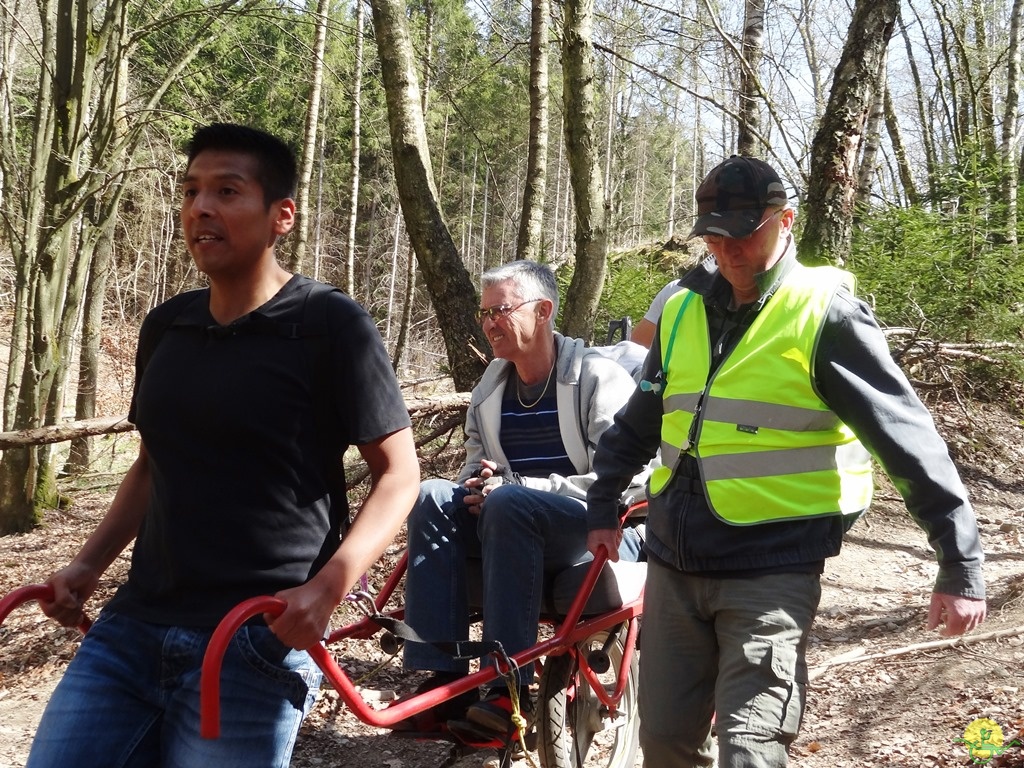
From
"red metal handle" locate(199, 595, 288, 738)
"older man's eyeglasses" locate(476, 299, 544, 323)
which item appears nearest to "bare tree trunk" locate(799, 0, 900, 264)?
"older man's eyeglasses" locate(476, 299, 544, 323)

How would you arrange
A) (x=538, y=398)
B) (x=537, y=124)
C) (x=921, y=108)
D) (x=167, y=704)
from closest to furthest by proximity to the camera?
(x=167, y=704) → (x=538, y=398) → (x=537, y=124) → (x=921, y=108)

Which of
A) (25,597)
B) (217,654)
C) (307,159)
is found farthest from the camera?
(307,159)

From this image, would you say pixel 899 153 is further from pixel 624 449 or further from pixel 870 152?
pixel 624 449

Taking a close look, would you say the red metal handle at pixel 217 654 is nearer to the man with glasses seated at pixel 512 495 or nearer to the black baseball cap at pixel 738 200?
the black baseball cap at pixel 738 200

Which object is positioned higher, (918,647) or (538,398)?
(538,398)

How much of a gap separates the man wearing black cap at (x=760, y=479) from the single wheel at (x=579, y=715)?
3.15 feet

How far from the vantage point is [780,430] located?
8.74ft

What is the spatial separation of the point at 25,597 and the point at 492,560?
172 cm

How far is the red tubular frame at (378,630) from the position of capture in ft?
5.75

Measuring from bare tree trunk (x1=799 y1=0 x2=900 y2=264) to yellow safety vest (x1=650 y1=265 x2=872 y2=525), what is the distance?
4872 mm

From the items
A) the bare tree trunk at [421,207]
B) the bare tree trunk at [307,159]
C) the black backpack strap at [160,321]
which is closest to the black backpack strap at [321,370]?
the black backpack strap at [160,321]

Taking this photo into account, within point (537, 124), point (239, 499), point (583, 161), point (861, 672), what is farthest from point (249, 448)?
point (537, 124)

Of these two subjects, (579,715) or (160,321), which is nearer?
(160,321)

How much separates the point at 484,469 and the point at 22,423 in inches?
183
